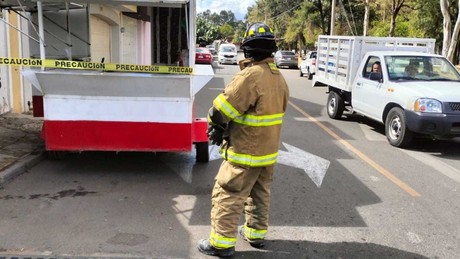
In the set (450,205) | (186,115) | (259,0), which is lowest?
(450,205)

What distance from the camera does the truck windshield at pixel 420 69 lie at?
9.12 meters

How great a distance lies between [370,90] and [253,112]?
6464 mm

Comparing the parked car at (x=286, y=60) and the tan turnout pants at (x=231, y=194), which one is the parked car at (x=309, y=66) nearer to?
the parked car at (x=286, y=60)

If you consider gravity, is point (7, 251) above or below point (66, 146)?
below

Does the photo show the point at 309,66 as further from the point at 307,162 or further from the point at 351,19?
the point at 351,19

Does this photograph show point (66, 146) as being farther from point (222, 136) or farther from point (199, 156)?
point (222, 136)

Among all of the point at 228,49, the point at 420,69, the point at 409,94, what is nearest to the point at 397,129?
the point at 409,94

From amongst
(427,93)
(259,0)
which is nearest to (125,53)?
(427,93)

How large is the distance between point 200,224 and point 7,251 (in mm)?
1738

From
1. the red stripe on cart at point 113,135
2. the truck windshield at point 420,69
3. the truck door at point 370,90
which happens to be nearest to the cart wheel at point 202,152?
the red stripe on cart at point 113,135

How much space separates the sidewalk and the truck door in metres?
6.25

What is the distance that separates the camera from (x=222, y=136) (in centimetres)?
389

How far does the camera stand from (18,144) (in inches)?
286

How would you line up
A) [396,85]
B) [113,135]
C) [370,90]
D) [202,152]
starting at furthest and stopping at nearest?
[370,90] < [396,85] < [202,152] < [113,135]
